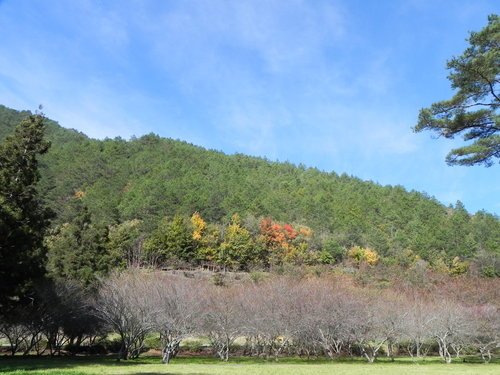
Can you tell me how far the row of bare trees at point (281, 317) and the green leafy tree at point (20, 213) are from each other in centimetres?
577

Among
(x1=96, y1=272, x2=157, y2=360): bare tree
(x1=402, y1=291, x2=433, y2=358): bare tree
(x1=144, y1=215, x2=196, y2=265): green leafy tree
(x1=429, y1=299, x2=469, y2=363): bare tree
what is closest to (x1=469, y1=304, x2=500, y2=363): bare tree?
(x1=429, y1=299, x2=469, y2=363): bare tree

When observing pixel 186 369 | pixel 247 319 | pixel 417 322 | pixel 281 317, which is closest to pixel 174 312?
pixel 247 319

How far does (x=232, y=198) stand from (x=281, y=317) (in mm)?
65891

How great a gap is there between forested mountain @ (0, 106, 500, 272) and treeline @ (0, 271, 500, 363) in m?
42.4

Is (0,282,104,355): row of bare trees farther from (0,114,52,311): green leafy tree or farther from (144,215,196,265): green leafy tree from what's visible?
(144,215,196,265): green leafy tree

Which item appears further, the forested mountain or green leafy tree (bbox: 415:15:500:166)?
the forested mountain

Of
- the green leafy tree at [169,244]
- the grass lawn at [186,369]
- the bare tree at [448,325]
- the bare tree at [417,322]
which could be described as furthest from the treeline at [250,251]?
the grass lawn at [186,369]

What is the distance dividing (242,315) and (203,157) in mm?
96738

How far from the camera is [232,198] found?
3986 inches

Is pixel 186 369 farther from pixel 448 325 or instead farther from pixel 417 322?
pixel 448 325

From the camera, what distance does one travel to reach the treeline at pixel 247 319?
97.6 ft

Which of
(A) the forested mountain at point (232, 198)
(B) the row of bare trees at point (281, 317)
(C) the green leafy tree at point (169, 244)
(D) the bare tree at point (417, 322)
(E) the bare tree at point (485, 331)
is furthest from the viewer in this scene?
(A) the forested mountain at point (232, 198)

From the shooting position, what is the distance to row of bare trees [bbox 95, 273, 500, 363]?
1170 inches

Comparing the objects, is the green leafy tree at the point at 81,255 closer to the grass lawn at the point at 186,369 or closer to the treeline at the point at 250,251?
the grass lawn at the point at 186,369
